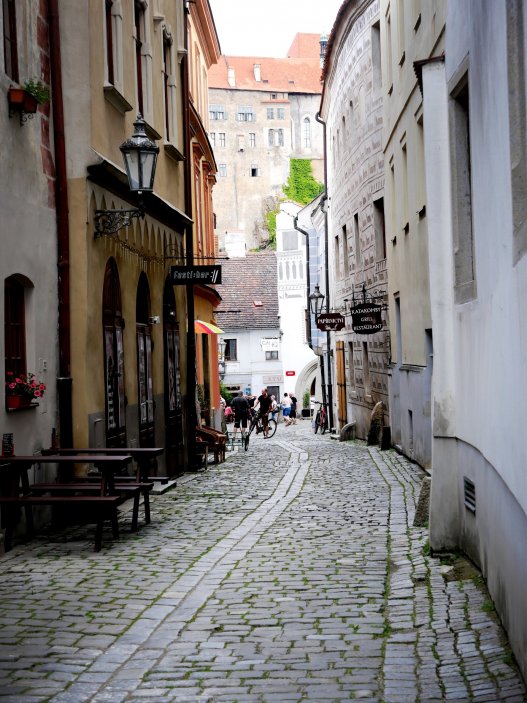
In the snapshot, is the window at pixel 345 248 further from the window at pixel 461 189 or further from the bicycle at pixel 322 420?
the window at pixel 461 189

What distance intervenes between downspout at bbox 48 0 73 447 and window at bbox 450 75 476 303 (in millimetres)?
4998

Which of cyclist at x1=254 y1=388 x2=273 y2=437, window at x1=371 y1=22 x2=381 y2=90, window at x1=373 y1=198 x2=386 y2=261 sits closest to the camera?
window at x1=371 y1=22 x2=381 y2=90

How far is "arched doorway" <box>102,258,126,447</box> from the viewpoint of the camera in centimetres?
1362

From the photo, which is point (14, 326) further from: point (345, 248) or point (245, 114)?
point (245, 114)

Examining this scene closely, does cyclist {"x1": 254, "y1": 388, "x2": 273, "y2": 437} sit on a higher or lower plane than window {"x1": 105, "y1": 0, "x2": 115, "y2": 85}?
lower

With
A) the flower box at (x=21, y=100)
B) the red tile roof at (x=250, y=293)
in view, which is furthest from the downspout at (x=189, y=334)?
the red tile roof at (x=250, y=293)

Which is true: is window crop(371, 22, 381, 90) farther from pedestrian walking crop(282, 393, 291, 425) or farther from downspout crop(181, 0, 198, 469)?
pedestrian walking crop(282, 393, 291, 425)

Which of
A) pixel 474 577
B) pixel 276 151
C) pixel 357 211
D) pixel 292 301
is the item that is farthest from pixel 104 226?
pixel 276 151

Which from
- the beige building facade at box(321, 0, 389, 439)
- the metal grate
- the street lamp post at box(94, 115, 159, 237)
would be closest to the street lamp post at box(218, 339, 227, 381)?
the beige building facade at box(321, 0, 389, 439)

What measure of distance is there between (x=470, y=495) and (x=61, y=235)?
5962 mm

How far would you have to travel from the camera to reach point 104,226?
13.0 m

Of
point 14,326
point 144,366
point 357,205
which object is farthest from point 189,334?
point 14,326

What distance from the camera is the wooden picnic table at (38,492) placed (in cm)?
1015

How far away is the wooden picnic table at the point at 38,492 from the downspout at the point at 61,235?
1380mm
